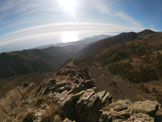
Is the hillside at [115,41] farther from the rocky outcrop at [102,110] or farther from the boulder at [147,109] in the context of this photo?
the boulder at [147,109]

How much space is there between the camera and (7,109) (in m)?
21.5

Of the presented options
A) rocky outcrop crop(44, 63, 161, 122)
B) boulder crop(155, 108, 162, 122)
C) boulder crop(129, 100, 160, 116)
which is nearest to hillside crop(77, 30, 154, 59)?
rocky outcrop crop(44, 63, 161, 122)

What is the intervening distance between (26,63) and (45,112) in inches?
5303

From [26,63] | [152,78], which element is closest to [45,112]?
[152,78]

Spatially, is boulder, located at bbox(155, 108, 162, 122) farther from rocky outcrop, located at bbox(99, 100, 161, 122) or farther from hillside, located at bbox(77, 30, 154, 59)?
hillside, located at bbox(77, 30, 154, 59)

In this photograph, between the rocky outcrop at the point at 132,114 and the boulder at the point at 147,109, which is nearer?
the rocky outcrop at the point at 132,114

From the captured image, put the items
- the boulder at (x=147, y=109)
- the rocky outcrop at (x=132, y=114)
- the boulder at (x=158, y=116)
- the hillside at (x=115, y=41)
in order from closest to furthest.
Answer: the rocky outcrop at (x=132, y=114) → the boulder at (x=158, y=116) → the boulder at (x=147, y=109) → the hillside at (x=115, y=41)

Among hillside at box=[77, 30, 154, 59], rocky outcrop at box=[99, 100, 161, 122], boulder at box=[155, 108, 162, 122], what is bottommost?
boulder at box=[155, 108, 162, 122]

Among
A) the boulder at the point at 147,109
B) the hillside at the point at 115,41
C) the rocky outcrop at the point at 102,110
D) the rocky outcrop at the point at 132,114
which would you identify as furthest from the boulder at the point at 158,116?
the hillside at the point at 115,41

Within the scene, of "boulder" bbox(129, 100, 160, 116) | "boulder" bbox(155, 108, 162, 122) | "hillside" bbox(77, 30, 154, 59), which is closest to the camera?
"boulder" bbox(155, 108, 162, 122)

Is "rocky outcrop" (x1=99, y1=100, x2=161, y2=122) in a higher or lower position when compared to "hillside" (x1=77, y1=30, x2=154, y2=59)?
lower

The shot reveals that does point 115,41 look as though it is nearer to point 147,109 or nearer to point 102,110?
point 147,109

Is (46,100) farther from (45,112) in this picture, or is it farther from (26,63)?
(26,63)

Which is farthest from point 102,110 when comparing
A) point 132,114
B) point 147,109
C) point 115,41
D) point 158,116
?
point 115,41
